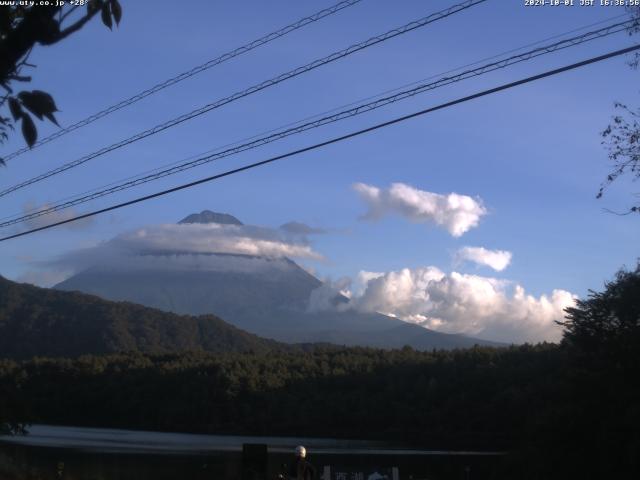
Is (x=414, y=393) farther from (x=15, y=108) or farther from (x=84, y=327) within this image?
(x=15, y=108)

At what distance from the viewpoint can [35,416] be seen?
1744cm

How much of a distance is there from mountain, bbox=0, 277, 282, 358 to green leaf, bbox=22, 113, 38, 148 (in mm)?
99145

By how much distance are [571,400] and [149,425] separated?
59117mm

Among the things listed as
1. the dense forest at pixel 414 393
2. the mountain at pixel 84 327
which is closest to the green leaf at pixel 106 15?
the dense forest at pixel 414 393

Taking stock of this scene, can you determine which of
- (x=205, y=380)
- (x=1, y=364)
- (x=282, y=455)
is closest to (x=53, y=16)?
(x=282, y=455)

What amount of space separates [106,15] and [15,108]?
0.80m

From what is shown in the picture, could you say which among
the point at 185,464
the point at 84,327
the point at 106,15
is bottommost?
the point at 185,464

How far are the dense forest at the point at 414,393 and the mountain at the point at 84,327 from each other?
20434 mm

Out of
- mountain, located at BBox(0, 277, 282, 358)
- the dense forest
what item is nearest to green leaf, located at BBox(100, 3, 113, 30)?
the dense forest

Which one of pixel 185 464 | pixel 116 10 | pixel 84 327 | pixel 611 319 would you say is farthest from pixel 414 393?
pixel 116 10

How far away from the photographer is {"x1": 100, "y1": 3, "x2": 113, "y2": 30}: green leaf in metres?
4.74

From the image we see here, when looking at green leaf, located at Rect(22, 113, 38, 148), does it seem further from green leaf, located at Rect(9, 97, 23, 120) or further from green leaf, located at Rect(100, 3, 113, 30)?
green leaf, located at Rect(100, 3, 113, 30)

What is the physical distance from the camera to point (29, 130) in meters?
4.41

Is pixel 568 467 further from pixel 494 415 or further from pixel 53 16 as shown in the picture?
pixel 494 415
